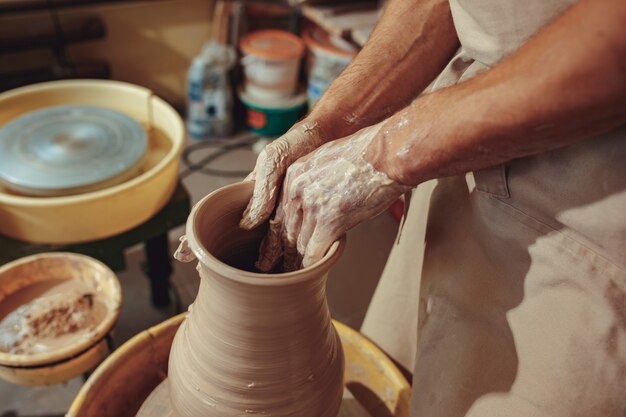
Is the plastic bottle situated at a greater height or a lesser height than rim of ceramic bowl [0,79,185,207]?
lesser

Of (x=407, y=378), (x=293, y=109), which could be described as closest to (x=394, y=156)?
(x=407, y=378)

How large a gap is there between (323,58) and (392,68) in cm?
211

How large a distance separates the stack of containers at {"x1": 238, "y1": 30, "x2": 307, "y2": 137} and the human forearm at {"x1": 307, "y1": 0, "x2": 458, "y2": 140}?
2.11 metres

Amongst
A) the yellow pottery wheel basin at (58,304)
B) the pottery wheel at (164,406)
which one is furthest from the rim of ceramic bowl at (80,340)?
the pottery wheel at (164,406)

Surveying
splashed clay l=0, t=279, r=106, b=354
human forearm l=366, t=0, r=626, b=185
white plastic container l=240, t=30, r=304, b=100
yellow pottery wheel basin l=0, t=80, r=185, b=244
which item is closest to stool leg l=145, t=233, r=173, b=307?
yellow pottery wheel basin l=0, t=80, r=185, b=244

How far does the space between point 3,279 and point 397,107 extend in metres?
1.19

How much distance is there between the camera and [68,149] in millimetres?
1634

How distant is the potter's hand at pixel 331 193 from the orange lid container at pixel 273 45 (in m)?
2.34

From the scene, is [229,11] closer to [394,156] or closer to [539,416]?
[394,156]

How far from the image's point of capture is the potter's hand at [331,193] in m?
0.79

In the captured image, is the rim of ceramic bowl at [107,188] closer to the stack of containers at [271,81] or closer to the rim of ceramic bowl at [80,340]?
the rim of ceramic bowl at [80,340]

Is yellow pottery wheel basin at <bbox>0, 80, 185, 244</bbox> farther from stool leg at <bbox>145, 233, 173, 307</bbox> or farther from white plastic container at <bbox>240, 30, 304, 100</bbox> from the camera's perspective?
white plastic container at <bbox>240, 30, 304, 100</bbox>

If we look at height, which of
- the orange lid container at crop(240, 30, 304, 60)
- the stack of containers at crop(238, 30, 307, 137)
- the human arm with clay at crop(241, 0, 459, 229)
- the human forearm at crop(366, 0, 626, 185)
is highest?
the human forearm at crop(366, 0, 626, 185)

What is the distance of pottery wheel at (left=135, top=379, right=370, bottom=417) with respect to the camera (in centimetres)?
106
